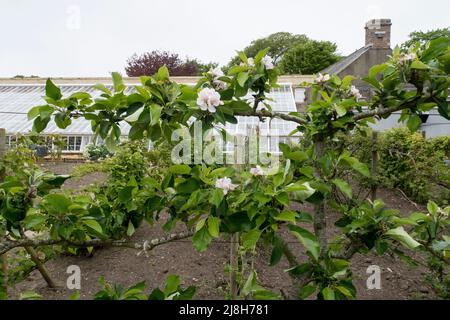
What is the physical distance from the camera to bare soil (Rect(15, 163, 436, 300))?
3232mm

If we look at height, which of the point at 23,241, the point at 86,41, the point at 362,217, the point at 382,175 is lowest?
the point at 382,175

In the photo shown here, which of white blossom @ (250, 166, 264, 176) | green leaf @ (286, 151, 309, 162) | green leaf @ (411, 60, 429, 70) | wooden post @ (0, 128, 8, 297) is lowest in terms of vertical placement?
wooden post @ (0, 128, 8, 297)

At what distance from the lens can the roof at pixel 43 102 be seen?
7703 millimetres

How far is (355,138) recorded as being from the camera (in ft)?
14.5

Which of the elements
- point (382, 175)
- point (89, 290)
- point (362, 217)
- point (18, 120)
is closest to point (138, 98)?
point (362, 217)

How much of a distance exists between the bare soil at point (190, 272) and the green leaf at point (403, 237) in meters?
2.05

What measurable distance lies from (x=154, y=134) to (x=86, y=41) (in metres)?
3.45

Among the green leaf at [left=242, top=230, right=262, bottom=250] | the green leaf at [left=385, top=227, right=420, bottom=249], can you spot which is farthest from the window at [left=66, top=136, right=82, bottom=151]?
the green leaf at [left=385, top=227, right=420, bottom=249]

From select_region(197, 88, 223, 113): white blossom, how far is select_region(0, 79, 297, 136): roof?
6121 millimetres

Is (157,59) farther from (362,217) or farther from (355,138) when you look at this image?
(362,217)

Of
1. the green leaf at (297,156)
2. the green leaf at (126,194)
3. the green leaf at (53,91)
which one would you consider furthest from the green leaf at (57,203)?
the green leaf at (297,156)

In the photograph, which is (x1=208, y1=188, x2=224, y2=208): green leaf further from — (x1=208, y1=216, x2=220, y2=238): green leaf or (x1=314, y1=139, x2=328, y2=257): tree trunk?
(x1=314, y1=139, x2=328, y2=257): tree trunk

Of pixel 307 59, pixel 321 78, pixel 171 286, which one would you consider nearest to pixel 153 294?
pixel 171 286

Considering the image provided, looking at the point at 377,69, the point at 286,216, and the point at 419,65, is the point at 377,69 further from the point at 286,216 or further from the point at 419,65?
the point at 286,216
